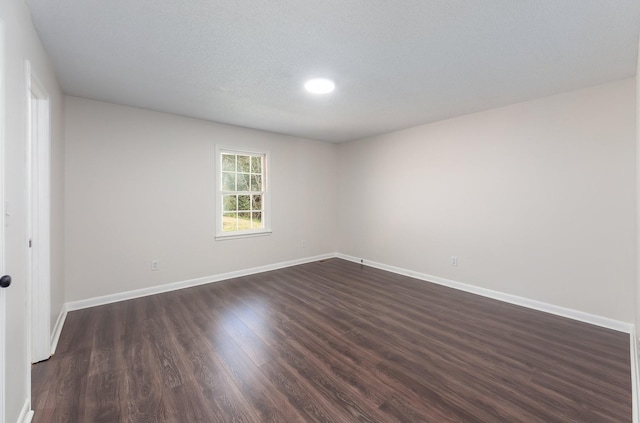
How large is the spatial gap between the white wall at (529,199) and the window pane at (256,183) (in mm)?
2258

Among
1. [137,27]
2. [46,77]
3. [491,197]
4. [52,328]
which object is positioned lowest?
[52,328]

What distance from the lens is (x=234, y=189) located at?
4512 millimetres

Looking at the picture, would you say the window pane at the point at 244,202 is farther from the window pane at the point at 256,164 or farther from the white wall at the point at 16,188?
the white wall at the point at 16,188

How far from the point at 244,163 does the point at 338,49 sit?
9.57 ft

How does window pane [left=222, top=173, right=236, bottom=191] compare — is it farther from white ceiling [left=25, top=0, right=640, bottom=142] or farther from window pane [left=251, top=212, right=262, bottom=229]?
white ceiling [left=25, top=0, right=640, bottom=142]

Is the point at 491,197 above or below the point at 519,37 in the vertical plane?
below

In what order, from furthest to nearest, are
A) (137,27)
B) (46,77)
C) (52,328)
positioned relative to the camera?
1. (52,328)
2. (46,77)
3. (137,27)

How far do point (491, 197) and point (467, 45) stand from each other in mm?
2138

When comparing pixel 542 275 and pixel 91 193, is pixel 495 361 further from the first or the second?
pixel 91 193

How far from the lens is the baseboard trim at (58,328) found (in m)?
2.34

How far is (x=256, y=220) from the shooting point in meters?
4.78

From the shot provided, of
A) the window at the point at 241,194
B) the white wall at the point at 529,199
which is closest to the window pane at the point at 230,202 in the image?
the window at the point at 241,194

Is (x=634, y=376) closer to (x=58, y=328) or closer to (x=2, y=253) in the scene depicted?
(x=2, y=253)

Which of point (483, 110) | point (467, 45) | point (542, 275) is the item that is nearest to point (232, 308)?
point (467, 45)
